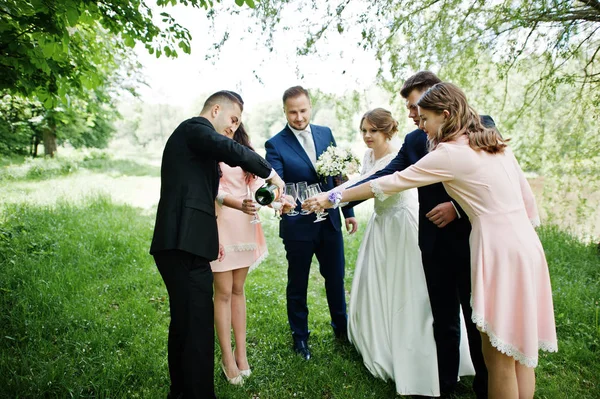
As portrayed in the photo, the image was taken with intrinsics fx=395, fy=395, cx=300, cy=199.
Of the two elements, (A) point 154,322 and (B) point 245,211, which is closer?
(B) point 245,211

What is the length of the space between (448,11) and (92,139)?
2650 centimetres

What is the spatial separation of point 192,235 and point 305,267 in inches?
64.6

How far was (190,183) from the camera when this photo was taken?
2.75 m

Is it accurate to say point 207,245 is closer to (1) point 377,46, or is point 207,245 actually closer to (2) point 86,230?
(1) point 377,46

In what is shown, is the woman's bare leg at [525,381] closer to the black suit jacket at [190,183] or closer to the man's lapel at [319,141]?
the black suit jacket at [190,183]

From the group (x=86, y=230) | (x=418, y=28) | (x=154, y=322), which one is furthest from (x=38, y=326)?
(x=418, y=28)

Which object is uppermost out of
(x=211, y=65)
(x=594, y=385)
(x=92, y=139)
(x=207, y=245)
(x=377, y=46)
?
(x=92, y=139)

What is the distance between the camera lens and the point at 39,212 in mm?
8250

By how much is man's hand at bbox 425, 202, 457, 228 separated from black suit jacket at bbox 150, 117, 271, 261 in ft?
4.62

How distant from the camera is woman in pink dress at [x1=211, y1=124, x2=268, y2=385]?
Answer: 11.5 feet

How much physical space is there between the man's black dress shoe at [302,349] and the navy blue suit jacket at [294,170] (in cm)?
109

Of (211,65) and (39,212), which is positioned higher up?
(211,65)

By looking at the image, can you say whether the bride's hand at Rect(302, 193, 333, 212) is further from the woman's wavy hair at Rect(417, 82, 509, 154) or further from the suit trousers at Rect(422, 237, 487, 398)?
the woman's wavy hair at Rect(417, 82, 509, 154)

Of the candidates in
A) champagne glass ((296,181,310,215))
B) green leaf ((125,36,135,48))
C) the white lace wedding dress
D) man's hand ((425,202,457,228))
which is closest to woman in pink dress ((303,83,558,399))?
man's hand ((425,202,457,228))
